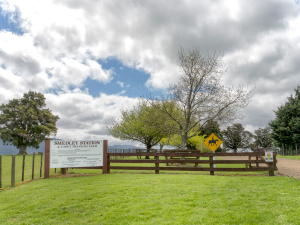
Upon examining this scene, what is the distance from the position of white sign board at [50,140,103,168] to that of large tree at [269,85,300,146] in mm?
39413

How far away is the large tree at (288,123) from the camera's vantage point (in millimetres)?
39688

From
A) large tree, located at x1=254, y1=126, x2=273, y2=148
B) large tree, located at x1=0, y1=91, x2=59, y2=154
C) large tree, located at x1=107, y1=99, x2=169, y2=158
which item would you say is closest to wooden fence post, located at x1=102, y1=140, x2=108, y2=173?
large tree, located at x1=107, y1=99, x2=169, y2=158

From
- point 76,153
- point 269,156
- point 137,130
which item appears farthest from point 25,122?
point 269,156

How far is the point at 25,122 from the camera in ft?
Answer: 152

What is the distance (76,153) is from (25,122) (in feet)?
134

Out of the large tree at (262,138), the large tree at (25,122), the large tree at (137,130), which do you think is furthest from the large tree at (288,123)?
the large tree at (25,122)

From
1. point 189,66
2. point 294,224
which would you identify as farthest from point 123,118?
point 294,224

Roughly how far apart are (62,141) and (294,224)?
11773 mm

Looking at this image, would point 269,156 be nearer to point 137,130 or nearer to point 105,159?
point 105,159

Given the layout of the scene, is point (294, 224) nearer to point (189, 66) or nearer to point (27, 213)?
point (27, 213)

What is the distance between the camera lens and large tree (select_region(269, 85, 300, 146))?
39.7 metres

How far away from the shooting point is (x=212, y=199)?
6.24 m

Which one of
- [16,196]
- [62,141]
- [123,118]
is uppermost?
[123,118]

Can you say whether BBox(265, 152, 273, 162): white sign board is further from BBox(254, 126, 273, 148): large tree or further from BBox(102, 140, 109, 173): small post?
BBox(254, 126, 273, 148): large tree
